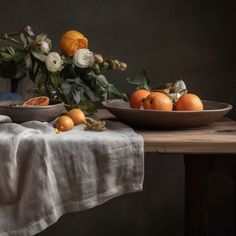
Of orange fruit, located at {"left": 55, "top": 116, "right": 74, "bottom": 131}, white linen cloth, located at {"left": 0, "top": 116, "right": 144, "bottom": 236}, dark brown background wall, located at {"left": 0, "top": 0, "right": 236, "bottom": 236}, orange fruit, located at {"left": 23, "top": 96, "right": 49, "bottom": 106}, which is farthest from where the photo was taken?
dark brown background wall, located at {"left": 0, "top": 0, "right": 236, "bottom": 236}

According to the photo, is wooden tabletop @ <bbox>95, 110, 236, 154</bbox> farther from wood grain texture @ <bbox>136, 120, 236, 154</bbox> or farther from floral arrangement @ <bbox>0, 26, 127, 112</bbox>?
floral arrangement @ <bbox>0, 26, 127, 112</bbox>

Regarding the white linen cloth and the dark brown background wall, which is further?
the dark brown background wall

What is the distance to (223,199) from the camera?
6.38ft

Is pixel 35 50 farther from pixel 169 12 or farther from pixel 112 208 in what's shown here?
pixel 112 208

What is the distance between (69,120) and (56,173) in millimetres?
170

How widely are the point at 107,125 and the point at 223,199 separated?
2.64 feet

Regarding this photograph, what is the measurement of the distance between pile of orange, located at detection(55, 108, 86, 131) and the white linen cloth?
0.06m

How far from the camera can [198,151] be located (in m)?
1.15

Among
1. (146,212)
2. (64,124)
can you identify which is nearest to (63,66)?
(64,124)

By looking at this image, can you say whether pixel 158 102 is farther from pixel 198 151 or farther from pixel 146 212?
pixel 146 212

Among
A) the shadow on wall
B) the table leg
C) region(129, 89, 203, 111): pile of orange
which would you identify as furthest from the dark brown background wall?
region(129, 89, 203, 111): pile of orange

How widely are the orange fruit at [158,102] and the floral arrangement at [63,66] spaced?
208 millimetres

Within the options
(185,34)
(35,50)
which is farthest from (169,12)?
(35,50)

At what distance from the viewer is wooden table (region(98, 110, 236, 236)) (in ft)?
3.76
